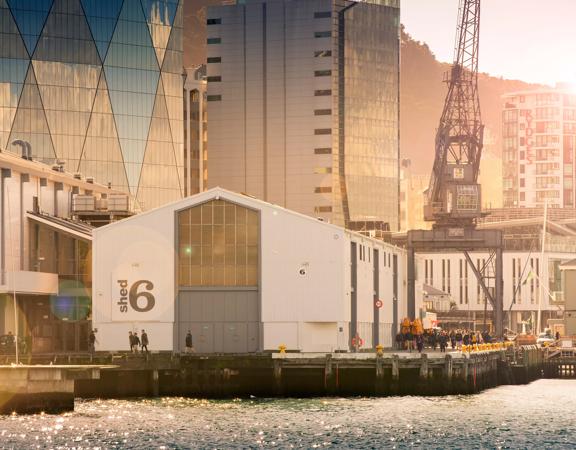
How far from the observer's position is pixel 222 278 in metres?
113

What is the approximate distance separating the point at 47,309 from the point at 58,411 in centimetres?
4173

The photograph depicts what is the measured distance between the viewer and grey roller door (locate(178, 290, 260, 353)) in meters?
112

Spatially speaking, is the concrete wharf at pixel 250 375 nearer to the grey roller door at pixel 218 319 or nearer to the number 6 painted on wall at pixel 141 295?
the grey roller door at pixel 218 319

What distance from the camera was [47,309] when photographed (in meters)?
126

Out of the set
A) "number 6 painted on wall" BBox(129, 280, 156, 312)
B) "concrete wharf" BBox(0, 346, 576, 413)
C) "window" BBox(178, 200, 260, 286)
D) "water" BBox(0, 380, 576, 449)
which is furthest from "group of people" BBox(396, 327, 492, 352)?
"number 6 painted on wall" BBox(129, 280, 156, 312)

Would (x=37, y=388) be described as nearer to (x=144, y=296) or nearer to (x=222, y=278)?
(x=144, y=296)

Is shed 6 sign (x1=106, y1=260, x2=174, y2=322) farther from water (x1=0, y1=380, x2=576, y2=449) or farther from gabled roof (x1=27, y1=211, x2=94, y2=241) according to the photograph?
water (x1=0, y1=380, x2=576, y2=449)

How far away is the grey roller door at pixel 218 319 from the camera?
11206 cm

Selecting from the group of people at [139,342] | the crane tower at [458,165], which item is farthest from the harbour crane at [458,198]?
the group of people at [139,342]

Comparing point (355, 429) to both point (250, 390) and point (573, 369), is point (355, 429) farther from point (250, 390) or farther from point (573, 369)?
point (573, 369)

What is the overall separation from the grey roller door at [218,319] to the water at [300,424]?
15470 mm

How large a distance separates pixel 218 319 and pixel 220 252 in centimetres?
487

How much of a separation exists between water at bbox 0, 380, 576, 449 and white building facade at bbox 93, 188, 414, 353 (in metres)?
15.1

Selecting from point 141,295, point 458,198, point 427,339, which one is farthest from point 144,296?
point 458,198
